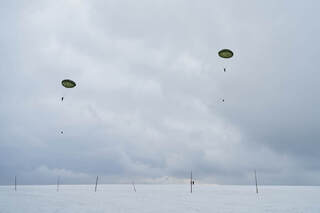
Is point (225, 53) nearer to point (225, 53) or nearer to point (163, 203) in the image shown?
point (225, 53)

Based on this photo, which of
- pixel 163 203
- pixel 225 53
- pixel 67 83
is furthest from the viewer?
pixel 67 83

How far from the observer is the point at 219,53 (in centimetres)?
4588

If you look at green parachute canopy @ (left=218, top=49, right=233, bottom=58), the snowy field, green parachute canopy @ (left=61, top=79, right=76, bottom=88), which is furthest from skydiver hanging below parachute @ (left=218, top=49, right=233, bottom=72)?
green parachute canopy @ (left=61, top=79, right=76, bottom=88)

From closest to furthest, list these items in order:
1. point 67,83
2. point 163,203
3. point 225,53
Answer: point 163,203
point 225,53
point 67,83

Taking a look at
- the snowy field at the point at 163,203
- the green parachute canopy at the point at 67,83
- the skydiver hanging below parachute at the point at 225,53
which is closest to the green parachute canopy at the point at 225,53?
the skydiver hanging below parachute at the point at 225,53

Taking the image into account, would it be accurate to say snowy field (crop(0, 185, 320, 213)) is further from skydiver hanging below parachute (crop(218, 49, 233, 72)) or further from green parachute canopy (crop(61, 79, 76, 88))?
skydiver hanging below parachute (crop(218, 49, 233, 72))

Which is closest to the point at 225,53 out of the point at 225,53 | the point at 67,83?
the point at 225,53

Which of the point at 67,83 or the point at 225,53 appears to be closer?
the point at 225,53

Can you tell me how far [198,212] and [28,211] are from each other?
767 inches

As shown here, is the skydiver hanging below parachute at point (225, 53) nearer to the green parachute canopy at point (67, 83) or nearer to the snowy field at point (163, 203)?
the snowy field at point (163, 203)

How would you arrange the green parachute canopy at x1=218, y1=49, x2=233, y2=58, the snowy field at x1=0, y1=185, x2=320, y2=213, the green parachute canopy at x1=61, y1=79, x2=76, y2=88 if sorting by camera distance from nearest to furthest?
the snowy field at x1=0, y1=185, x2=320, y2=213
the green parachute canopy at x1=218, y1=49, x2=233, y2=58
the green parachute canopy at x1=61, y1=79, x2=76, y2=88

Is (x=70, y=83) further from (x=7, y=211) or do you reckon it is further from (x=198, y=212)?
(x=198, y=212)

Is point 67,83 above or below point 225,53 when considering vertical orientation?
below

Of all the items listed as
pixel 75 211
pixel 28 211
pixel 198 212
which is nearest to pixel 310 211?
pixel 198 212
